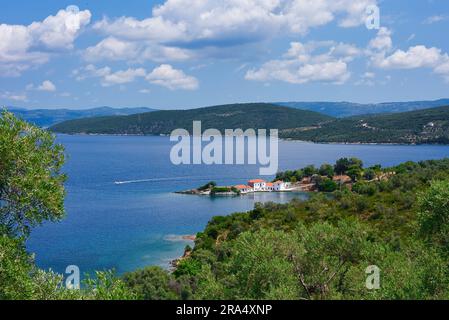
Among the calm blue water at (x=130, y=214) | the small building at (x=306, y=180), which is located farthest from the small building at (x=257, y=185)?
the small building at (x=306, y=180)

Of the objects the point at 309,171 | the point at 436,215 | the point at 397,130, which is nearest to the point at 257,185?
the point at 309,171

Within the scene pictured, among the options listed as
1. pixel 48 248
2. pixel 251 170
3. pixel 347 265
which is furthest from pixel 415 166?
pixel 347 265

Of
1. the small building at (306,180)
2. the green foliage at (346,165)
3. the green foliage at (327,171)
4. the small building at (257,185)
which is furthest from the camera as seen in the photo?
the small building at (306,180)

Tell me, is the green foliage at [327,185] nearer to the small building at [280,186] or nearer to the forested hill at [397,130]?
the small building at [280,186]

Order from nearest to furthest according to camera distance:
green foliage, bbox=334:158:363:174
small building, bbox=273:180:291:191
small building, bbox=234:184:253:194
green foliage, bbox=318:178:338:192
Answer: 1. green foliage, bbox=318:178:338:192
2. small building, bbox=234:184:253:194
3. small building, bbox=273:180:291:191
4. green foliage, bbox=334:158:363:174

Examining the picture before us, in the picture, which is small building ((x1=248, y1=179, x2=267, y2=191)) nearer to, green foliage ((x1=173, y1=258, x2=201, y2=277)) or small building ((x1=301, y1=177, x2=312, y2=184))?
small building ((x1=301, y1=177, x2=312, y2=184))

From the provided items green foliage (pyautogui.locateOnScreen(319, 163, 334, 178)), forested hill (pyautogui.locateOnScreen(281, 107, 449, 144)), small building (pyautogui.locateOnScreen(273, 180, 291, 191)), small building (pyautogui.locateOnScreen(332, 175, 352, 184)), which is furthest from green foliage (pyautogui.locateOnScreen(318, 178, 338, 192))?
forested hill (pyautogui.locateOnScreen(281, 107, 449, 144))

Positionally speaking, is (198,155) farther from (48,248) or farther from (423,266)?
(423,266)

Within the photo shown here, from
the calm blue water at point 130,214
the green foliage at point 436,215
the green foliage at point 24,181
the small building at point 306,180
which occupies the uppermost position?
the green foliage at point 24,181
